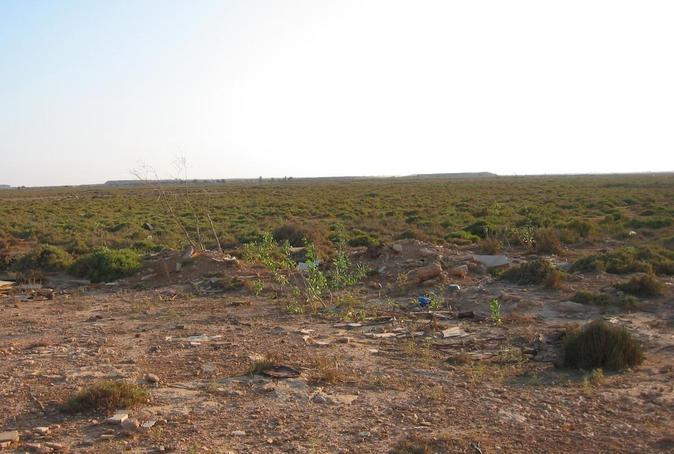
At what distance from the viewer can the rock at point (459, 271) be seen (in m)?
11.5

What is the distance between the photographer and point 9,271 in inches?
554

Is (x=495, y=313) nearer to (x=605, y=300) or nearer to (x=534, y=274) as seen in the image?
(x=605, y=300)

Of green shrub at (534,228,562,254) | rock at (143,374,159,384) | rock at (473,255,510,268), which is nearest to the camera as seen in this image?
rock at (143,374,159,384)

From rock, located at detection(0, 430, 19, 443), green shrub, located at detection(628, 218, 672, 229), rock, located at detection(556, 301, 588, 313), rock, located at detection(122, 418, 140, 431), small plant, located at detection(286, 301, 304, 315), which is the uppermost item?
rock, located at detection(0, 430, 19, 443)

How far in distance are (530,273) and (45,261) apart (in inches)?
416

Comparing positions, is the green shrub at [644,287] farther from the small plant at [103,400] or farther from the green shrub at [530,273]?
the small plant at [103,400]

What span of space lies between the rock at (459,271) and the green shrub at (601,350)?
496 centimetres

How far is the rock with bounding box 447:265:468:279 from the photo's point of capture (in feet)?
37.7

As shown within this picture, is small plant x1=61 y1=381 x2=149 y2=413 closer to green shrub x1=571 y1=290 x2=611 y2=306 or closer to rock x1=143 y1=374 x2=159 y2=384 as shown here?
rock x1=143 y1=374 x2=159 y2=384

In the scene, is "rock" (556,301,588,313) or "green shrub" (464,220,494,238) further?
"green shrub" (464,220,494,238)

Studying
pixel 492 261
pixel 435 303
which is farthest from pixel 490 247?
pixel 435 303

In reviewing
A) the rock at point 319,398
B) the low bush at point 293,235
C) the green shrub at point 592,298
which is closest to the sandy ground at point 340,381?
the rock at point 319,398

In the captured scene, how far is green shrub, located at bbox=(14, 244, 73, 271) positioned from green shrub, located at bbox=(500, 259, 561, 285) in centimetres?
957

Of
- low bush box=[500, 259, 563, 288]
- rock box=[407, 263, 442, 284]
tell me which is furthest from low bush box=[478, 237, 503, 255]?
rock box=[407, 263, 442, 284]
